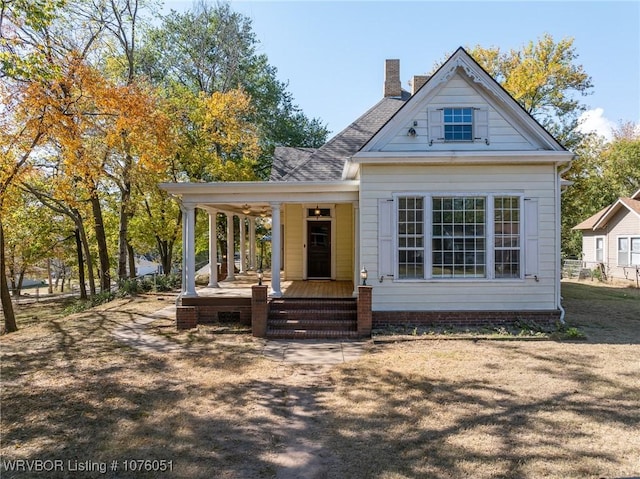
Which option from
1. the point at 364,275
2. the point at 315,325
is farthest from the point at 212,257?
the point at 364,275

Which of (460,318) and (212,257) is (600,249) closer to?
(460,318)

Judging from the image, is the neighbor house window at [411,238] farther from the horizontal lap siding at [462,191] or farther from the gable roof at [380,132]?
the gable roof at [380,132]

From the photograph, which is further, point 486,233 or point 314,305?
point 314,305

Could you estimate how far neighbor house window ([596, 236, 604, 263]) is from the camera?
25.4 m

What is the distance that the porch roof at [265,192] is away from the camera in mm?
10211

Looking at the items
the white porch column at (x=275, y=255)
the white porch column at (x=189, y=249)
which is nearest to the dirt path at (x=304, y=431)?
the white porch column at (x=275, y=255)

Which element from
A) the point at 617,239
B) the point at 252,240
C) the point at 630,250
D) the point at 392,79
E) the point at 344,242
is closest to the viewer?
the point at 344,242

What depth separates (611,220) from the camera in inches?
957

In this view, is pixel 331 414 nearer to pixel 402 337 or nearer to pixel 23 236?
pixel 402 337

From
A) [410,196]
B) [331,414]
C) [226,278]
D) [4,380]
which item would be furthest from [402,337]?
[226,278]

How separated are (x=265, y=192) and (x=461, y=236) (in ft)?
16.0

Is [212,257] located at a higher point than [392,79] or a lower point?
lower

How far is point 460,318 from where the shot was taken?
32.0 ft

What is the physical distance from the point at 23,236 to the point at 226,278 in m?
15.0
